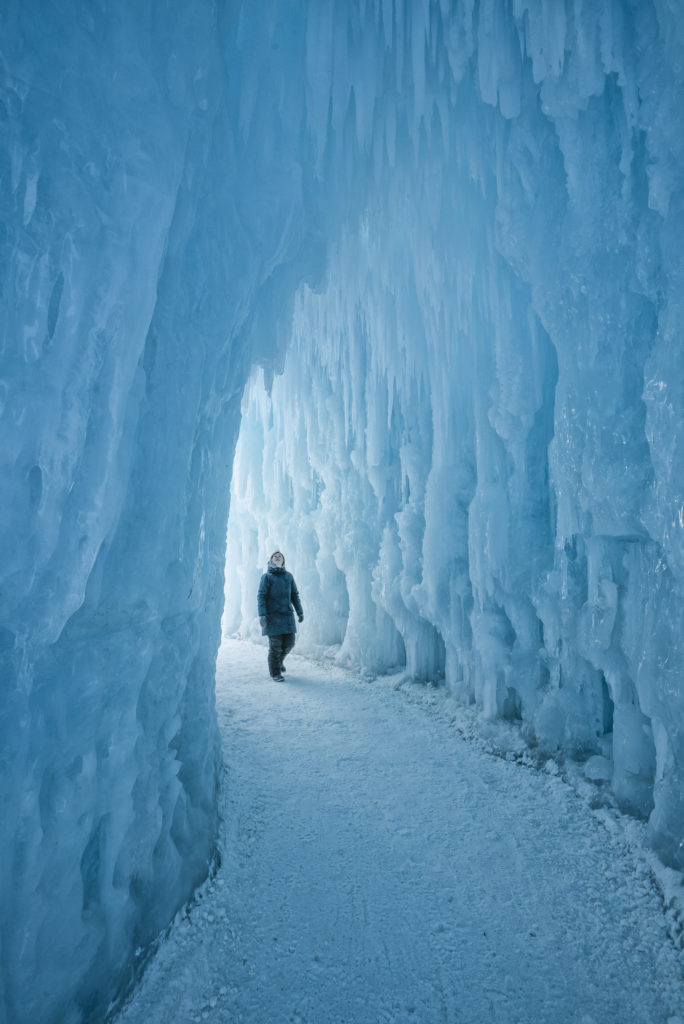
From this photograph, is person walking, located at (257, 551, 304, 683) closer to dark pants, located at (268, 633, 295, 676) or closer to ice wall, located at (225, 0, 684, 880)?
dark pants, located at (268, 633, 295, 676)

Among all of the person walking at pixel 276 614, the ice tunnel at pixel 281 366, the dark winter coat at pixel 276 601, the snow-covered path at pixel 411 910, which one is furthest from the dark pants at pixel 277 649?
the snow-covered path at pixel 411 910

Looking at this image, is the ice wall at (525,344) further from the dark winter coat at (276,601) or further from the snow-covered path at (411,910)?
the dark winter coat at (276,601)

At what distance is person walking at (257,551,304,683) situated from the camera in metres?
7.38

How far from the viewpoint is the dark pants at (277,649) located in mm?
7379

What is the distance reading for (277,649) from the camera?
7.45 m

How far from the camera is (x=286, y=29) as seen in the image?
3902 mm

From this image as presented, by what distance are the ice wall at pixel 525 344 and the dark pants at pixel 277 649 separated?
142 cm

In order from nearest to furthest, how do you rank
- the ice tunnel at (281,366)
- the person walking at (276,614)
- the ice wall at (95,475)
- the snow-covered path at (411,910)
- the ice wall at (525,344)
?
1. the ice wall at (95,475)
2. the ice tunnel at (281,366)
3. the snow-covered path at (411,910)
4. the ice wall at (525,344)
5. the person walking at (276,614)

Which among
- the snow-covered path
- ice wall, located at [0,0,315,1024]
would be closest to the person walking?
the snow-covered path

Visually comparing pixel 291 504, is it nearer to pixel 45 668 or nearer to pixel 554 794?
pixel 554 794

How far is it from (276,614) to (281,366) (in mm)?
3723

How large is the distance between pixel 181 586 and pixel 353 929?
2.20m

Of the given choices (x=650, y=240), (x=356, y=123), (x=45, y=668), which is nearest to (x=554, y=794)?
(x=45, y=668)

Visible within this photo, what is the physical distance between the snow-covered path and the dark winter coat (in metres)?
2.85
